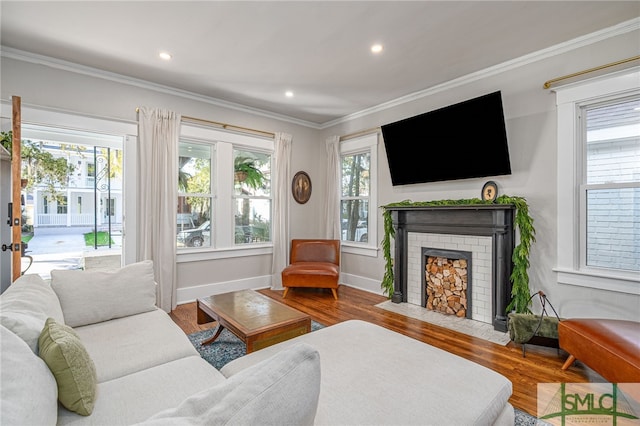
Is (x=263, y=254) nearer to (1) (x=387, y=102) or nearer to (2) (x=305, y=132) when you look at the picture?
(2) (x=305, y=132)

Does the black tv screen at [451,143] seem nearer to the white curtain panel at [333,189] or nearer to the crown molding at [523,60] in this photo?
the crown molding at [523,60]

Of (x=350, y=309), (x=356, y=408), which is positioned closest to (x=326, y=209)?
(x=350, y=309)

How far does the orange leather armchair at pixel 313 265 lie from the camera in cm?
411

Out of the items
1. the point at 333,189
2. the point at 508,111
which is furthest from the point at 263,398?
the point at 333,189

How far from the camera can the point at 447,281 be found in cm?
349

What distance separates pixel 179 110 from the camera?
151 inches

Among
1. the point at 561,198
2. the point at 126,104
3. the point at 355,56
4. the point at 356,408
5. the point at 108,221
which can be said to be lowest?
the point at 356,408

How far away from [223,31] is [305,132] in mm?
2659

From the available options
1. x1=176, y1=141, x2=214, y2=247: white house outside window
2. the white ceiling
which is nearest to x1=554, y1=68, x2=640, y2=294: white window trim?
the white ceiling

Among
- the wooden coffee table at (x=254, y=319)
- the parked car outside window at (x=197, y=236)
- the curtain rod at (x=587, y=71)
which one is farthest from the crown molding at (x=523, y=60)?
the wooden coffee table at (x=254, y=319)

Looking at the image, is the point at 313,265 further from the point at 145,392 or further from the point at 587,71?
the point at 587,71

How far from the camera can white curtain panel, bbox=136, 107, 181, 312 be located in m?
3.49

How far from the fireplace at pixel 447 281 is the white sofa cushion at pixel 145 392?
2.83 meters

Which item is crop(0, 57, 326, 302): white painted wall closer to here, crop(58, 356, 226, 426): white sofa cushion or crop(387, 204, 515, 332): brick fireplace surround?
crop(387, 204, 515, 332): brick fireplace surround
